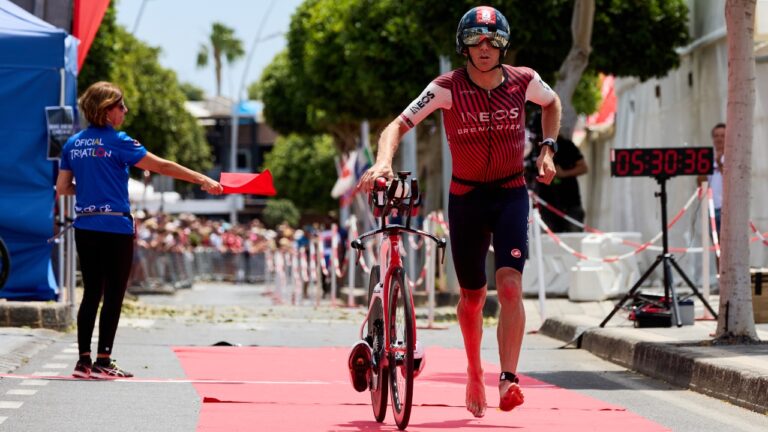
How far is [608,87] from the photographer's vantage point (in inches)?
1489

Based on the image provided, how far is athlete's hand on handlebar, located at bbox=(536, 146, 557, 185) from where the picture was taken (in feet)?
25.7

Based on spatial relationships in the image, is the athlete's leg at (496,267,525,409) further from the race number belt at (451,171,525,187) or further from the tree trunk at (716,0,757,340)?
the tree trunk at (716,0,757,340)

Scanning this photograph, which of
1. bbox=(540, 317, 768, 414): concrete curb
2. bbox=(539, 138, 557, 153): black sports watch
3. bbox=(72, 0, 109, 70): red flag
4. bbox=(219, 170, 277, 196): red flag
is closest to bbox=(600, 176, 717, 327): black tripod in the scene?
bbox=(540, 317, 768, 414): concrete curb

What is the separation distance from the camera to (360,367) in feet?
26.5

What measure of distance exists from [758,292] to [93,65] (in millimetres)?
27074

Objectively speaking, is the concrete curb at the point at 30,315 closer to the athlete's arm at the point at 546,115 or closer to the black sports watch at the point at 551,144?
the athlete's arm at the point at 546,115

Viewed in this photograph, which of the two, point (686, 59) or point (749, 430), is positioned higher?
point (686, 59)

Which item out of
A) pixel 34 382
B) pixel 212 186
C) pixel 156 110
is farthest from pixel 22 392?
pixel 156 110

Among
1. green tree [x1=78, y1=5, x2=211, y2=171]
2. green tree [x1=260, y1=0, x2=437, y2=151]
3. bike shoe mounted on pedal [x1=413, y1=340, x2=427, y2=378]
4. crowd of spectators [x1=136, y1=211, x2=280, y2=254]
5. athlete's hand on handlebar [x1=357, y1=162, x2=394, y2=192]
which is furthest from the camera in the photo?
green tree [x1=78, y1=5, x2=211, y2=171]

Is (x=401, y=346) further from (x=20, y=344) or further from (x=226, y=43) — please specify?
(x=226, y=43)

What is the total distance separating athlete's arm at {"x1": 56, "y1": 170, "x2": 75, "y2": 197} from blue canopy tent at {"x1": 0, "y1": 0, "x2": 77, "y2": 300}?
15.0ft

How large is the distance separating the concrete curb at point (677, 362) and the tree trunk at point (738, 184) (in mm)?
379

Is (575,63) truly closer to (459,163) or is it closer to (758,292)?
(758,292)

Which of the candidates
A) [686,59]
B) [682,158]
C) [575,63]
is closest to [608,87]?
[686,59]
